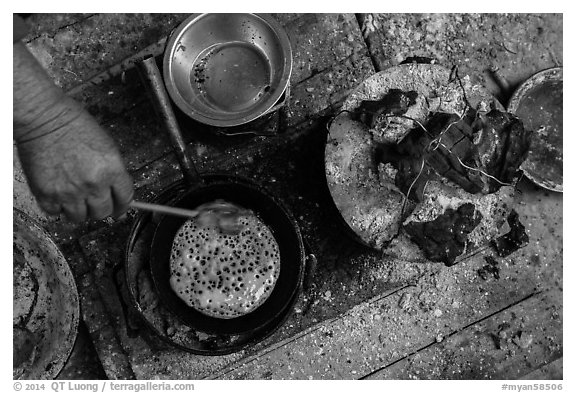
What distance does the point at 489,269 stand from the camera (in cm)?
304

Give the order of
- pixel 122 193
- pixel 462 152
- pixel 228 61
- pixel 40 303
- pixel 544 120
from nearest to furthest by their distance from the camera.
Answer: pixel 122 193 → pixel 462 152 → pixel 40 303 → pixel 228 61 → pixel 544 120

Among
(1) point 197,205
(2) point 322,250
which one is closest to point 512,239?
(2) point 322,250

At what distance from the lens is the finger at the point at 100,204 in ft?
6.63

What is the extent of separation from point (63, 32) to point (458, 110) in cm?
210

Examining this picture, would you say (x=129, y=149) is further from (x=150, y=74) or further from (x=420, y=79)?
(x=420, y=79)

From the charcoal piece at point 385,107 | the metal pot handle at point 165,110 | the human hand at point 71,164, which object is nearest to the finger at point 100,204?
the human hand at point 71,164

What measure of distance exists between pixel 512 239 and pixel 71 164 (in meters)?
2.31

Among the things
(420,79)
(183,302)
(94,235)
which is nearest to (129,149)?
(94,235)

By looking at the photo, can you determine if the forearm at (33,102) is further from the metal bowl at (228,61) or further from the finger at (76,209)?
the metal bowl at (228,61)

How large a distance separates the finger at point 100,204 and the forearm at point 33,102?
29 cm

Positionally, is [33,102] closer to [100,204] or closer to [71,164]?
[71,164]

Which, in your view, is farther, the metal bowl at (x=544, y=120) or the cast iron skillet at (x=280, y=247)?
the metal bowl at (x=544, y=120)

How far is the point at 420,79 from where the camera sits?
2.48 m

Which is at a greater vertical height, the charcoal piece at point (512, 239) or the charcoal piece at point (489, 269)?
A: the charcoal piece at point (512, 239)
